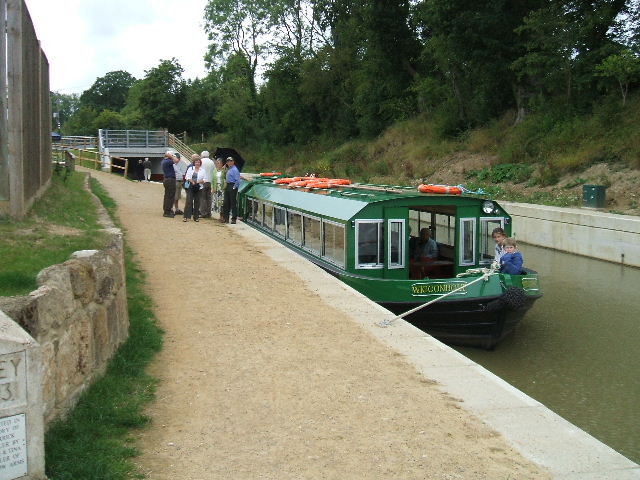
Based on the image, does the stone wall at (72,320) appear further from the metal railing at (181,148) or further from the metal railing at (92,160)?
the metal railing at (181,148)

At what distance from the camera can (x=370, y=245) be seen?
12.2 metres

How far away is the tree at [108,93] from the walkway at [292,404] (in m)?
99.1

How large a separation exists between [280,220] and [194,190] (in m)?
2.41

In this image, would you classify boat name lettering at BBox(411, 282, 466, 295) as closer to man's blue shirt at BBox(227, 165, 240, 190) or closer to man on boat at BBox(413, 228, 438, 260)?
man on boat at BBox(413, 228, 438, 260)

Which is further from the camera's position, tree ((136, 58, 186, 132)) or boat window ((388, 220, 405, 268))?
tree ((136, 58, 186, 132))

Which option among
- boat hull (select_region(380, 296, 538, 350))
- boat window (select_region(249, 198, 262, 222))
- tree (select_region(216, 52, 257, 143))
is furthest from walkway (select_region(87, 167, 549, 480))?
tree (select_region(216, 52, 257, 143))

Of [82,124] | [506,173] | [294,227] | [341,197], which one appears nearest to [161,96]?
[82,124]

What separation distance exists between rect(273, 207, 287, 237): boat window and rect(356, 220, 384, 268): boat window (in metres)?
4.27

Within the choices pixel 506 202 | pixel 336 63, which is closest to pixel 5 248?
pixel 506 202

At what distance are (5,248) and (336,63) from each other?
44.9 meters

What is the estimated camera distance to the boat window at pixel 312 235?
1393 centimetres

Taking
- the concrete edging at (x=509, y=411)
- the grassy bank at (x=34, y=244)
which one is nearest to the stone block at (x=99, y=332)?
the grassy bank at (x=34, y=244)

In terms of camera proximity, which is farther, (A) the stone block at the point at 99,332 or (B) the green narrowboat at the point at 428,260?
(B) the green narrowboat at the point at 428,260

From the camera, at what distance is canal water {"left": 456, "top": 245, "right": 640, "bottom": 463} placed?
29.2ft
